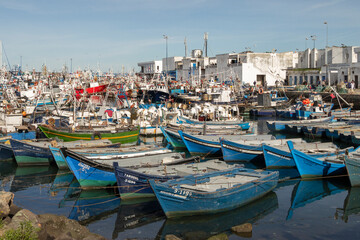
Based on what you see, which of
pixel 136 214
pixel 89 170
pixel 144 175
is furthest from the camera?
pixel 89 170

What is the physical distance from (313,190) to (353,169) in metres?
2.12

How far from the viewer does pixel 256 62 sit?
2817 inches

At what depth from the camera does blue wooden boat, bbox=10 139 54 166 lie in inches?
944

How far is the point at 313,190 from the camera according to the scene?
19.5 metres

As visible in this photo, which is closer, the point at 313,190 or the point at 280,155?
the point at 313,190

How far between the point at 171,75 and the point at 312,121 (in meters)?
53.2

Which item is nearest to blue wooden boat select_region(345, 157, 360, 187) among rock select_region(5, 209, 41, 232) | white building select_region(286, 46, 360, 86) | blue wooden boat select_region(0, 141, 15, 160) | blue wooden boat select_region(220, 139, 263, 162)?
blue wooden boat select_region(220, 139, 263, 162)

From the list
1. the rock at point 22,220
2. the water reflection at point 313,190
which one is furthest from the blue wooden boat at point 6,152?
the water reflection at point 313,190

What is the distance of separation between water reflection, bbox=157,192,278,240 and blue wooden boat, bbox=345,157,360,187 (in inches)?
172

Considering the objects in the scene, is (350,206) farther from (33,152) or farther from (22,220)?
(33,152)

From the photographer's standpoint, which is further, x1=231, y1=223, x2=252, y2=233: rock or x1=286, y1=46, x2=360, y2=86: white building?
x1=286, y1=46, x2=360, y2=86: white building

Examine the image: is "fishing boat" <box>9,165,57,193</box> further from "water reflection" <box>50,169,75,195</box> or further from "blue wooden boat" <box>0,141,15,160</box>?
"blue wooden boat" <box>0,141,15,160</box>

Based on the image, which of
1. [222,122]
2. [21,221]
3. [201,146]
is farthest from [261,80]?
[21,221]

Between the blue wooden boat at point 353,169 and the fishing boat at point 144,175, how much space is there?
5.50 metres
